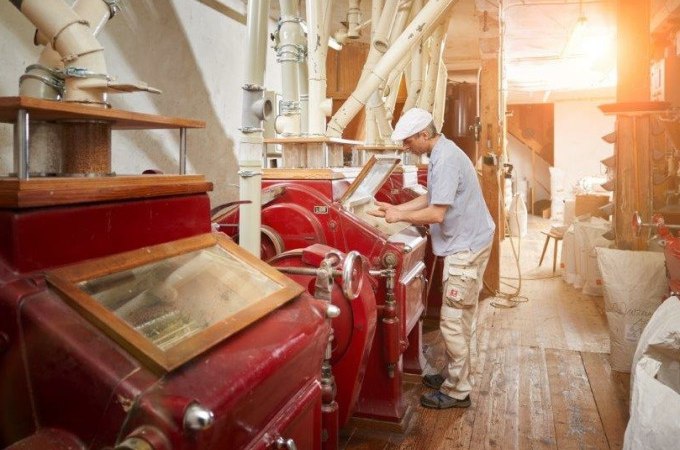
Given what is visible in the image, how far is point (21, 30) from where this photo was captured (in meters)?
2.34

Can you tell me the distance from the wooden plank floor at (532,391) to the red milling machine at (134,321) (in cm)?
163

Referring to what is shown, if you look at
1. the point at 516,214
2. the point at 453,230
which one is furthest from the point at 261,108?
the point at 516,214

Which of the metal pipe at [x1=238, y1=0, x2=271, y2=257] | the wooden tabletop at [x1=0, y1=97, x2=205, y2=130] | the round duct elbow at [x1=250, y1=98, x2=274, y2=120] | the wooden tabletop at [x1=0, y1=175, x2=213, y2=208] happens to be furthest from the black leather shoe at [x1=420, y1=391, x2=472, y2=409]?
the wooden tabletop at [x1=0, y1=97, x2=205, y2=130]

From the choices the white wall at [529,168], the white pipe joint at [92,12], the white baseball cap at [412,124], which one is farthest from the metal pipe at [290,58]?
the white wall at [529,168]

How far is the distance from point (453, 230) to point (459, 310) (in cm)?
49

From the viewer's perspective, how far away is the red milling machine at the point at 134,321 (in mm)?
1121

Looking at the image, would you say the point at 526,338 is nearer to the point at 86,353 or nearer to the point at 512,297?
the point at 512,297

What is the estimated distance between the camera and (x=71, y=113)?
4.51 ft

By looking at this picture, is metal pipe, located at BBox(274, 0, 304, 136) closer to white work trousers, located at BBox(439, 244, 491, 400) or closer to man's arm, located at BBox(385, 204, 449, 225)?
man's arm, located at BBox(385, 204, 449, 225)

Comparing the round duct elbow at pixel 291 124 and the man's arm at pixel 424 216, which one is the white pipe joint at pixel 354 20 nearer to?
the round duct elbow at pixel 291 124

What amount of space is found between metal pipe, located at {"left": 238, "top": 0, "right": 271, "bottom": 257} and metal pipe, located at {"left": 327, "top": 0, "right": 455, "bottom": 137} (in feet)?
3.12

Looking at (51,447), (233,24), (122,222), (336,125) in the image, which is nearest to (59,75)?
(122,222)

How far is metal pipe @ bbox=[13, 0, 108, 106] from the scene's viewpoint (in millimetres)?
1577

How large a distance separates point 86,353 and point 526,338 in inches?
166
